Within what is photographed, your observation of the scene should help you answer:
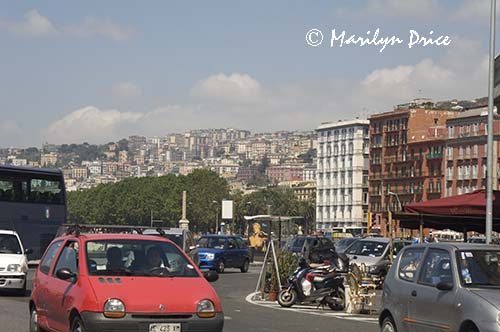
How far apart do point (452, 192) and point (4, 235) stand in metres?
114

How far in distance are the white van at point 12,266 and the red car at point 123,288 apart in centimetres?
1161

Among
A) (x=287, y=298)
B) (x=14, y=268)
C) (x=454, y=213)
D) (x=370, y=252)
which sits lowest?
(x=287, y=298)

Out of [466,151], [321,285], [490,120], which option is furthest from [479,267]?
[466,151]

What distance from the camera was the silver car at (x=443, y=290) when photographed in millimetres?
12812

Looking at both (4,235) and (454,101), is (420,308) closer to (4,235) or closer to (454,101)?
(4,235)

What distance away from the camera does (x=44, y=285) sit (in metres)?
14.5

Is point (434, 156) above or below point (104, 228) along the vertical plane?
above

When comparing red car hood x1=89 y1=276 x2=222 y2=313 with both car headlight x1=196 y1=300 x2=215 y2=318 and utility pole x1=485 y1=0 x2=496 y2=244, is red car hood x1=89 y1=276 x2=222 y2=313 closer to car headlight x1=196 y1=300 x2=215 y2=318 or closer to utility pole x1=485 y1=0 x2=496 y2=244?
car headlight x1=196 y1=300 x2=215 y2=318

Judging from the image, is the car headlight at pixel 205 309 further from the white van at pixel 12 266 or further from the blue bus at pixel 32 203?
the blue bus at pixel 32 203

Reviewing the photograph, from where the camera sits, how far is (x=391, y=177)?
499 feet

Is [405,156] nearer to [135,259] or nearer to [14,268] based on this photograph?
[14,268]

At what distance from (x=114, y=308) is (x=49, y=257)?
112 inches

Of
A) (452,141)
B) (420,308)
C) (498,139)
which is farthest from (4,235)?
(452,141)

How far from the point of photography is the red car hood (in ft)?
41.0
